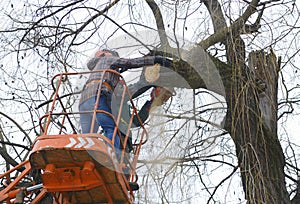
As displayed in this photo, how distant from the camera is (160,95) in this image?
5461 millimetres

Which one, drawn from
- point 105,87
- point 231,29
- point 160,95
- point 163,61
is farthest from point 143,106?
point 231,29

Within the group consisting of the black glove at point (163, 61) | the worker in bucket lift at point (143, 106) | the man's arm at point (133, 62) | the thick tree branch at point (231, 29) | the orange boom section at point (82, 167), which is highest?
the thick tree branch at point (231, 29)

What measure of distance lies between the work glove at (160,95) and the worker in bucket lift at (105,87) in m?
0.39

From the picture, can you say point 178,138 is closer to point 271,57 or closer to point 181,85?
point 181,85

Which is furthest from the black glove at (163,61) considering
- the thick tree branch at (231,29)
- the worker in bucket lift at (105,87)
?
the thick tree branch at (231,29)

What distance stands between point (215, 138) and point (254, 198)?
1.40 meters

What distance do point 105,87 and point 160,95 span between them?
820mm

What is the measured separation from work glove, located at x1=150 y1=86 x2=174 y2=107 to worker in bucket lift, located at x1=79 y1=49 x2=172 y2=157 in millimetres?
388

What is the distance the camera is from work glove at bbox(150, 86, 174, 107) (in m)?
5.41

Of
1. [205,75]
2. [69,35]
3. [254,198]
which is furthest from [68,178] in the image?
[69,35]

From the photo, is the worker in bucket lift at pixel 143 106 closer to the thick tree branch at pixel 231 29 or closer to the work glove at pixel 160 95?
the work glove at pixel 160 95

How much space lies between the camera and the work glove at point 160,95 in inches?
213

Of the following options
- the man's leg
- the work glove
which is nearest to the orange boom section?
the man's leg

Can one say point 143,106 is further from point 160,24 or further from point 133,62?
point 160,24
